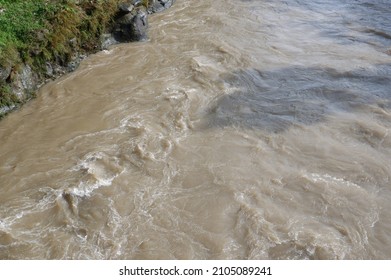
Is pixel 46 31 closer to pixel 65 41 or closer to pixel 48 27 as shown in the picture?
pixel 48 27

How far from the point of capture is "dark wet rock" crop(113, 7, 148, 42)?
12.0 m

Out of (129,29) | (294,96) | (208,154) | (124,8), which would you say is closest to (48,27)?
(129,29)

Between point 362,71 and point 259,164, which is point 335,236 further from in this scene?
point 362,71

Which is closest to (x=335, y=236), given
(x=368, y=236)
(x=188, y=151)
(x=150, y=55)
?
(x=368, y=236)

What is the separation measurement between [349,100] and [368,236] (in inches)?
155

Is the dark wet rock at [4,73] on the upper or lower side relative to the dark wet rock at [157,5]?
upper

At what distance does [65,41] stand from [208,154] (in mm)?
5623

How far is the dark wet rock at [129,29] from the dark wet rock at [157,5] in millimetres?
1928

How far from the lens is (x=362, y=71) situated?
394 inches

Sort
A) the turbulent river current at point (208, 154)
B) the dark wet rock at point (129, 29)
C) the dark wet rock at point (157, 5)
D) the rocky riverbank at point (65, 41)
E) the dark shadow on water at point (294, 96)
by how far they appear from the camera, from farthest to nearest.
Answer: the dark wet rock at point (157, 5)
the dark wet rock at point (129, 29)
the rocky riverbank at point (65, 41)
the dark shadow on water at point (294, 96)
the turbulent river current at point (208, 154)

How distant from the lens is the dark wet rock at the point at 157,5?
46.0 feet

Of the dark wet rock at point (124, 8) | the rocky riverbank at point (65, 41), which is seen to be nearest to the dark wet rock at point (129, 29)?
the rocky riverbank at point (65, 41)

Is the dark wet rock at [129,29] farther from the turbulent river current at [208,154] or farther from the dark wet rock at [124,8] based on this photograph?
the turbulent river current at [208,154]

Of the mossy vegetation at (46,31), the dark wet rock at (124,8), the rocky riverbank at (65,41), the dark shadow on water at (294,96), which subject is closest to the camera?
the dark shadow on water at (294,96)
